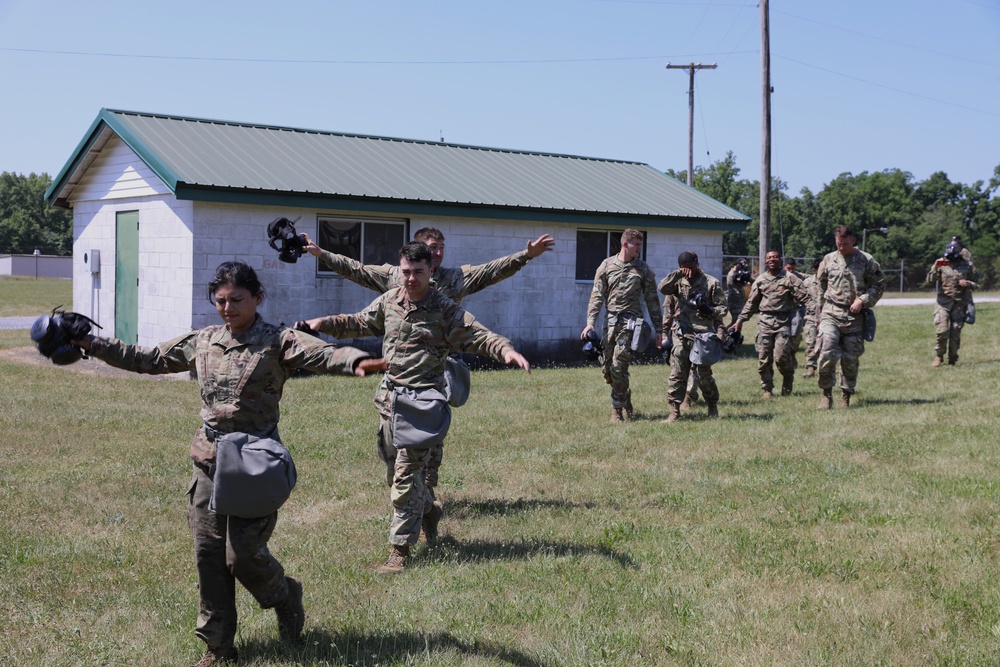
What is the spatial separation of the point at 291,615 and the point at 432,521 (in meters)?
2.04

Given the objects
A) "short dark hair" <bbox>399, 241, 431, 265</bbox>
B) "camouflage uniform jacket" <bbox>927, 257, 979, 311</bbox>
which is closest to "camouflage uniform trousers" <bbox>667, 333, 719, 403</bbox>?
"short dark hair" <bbox>399, 241, 431, 265</bbox>

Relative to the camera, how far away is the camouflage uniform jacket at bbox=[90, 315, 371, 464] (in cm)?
475

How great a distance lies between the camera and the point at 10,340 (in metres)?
21.9

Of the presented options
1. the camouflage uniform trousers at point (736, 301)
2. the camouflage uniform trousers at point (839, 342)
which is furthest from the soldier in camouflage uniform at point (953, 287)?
the camouflage uniform trousers at point (839, 342)

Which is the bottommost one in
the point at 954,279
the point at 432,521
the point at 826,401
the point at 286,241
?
the point at 432,521

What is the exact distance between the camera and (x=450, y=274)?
7.57 metres

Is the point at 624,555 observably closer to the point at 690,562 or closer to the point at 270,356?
the point at 690,562

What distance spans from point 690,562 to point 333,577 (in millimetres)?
2220

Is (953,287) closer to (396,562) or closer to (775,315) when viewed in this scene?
(775,315)

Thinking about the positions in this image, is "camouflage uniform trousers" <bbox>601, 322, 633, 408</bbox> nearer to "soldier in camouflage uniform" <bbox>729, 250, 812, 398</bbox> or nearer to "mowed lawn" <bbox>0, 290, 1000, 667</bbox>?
"mowed lawn" <bbox>0, 290, 1000, 667</bbox>

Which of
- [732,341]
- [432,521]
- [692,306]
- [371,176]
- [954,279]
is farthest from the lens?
[371,176]

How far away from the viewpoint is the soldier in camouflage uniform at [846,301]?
12.6m

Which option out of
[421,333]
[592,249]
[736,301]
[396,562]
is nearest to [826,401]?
[736,301]

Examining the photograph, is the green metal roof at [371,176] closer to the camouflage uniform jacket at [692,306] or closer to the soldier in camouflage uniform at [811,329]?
the soldier in camouflage uniform at [811,329]
